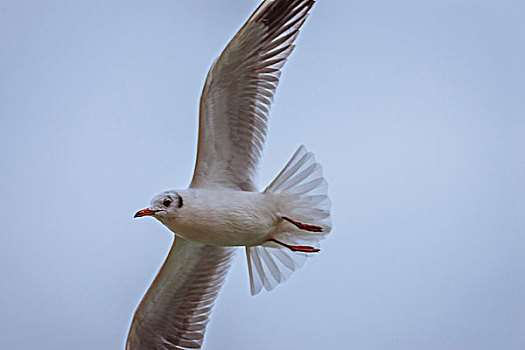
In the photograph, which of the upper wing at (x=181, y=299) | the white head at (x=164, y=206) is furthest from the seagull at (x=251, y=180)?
the upper wing at (x=181, y=299)

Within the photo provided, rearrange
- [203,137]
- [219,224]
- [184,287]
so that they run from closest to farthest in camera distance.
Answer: [219,224], [203,137], [184,287]

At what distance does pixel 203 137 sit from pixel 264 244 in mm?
482

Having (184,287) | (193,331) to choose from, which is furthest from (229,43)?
(193,331)

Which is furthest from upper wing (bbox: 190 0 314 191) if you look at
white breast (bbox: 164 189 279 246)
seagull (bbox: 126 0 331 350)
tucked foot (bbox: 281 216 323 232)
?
tucked foot (bbox: 281 216 323 232)

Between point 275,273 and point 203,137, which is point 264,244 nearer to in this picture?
point 275,273

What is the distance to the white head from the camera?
9.94 feet

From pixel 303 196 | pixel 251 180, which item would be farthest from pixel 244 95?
pixel 303 196

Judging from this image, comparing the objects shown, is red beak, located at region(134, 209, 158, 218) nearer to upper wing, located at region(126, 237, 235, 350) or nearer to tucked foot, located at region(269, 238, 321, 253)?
tucked foot, located at region(269, 238, 321, 253)

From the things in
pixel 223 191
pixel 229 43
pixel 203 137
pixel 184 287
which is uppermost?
pixel 229 43

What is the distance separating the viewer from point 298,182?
10.5 ft

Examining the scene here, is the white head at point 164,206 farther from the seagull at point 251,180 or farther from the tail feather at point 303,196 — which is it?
the tail feather at point 303,196

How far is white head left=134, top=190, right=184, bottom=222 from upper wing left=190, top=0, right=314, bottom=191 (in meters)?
A: 0.26

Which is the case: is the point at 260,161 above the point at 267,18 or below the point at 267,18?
below

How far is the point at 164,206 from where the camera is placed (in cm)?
305
